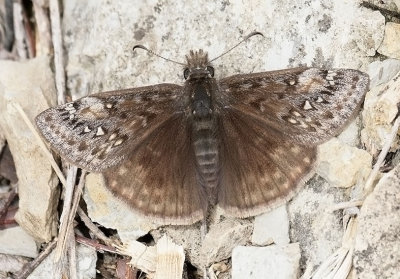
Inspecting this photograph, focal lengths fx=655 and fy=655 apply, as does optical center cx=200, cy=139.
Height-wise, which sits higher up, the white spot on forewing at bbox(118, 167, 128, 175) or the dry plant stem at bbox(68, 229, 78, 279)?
the white spot on forewing at bbox(118, 167, 128, 175)

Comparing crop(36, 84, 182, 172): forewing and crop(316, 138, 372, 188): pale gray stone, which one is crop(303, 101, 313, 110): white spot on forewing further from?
crop(36, 84, 182, 172): forewing

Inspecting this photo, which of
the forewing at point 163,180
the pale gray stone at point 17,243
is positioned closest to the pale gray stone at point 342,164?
the forewing at point 163,180

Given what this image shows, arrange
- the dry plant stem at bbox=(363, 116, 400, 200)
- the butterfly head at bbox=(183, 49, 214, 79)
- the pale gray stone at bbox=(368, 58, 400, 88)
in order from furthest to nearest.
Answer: the butterfly head at bbox=(183, 49, 214, 79)
the pale gray stone at bbox=(368, 58, 400, 88)
the dry plant stem at bbox=(363, 116, 400, 200)

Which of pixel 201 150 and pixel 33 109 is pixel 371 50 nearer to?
pixel 201 150

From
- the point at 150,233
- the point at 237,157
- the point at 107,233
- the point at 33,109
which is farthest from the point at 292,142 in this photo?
the point at 33,109

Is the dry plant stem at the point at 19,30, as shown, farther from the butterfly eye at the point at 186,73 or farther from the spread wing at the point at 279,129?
the spread wing at the point at 279,129

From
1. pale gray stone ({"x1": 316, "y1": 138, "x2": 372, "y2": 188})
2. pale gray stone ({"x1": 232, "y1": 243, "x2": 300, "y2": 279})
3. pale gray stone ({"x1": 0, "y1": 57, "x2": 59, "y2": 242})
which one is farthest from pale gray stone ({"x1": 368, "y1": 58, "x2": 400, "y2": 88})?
pale gray stone ({"x1": 0, "y1": 57, "x2": 59, "y2": 242})

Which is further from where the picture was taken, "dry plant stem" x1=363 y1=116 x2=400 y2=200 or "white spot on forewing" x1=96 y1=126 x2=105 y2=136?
"white spot on forewing" x1=96 y1=126 x2=105 y2=136

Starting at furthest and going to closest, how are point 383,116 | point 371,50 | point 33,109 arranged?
point 33,109, point 371,50, point 383,116
